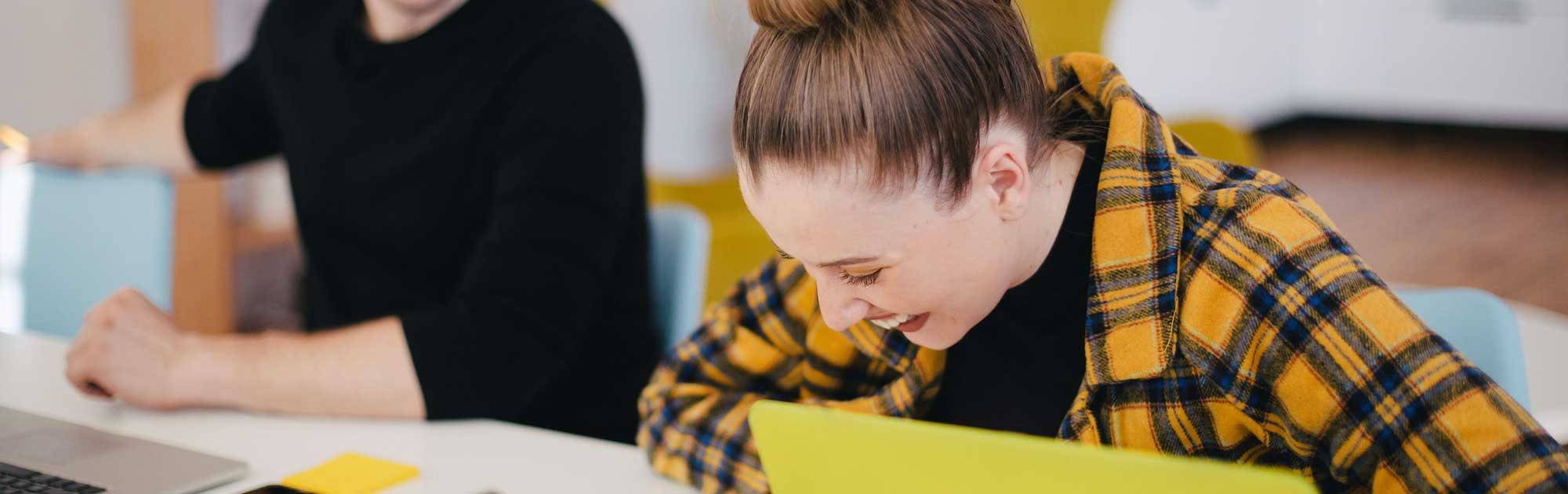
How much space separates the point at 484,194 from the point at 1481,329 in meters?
0.92

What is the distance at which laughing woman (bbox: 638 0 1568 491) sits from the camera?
75 centimetres

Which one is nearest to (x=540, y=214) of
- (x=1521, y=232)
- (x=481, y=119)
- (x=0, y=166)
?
(x=481, y=119)

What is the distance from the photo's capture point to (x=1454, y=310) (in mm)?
1041

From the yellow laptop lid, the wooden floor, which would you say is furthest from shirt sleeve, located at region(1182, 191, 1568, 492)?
the wooden floor

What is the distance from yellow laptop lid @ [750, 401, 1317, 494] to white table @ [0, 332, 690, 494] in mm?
323

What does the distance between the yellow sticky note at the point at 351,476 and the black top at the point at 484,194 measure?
0.40ft

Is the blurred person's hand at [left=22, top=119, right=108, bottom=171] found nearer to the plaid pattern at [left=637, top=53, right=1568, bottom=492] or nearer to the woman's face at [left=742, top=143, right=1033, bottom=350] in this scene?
the plaid pattern at [left=637, top=53, right=1568, bottom=492]

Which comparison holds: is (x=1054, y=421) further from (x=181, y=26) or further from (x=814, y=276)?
(x=181, y=26)

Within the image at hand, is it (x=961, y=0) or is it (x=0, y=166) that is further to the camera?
(x=0, y=166)

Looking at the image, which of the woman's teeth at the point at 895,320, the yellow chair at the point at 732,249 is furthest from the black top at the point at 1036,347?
the yellow chair at the point at 732,249

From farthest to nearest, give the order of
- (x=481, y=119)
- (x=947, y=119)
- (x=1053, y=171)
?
(x=481, y=119) → (x=1053, y=171) → (x=947, y=119)

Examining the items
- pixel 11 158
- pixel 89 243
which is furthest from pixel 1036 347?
pixel 11 158

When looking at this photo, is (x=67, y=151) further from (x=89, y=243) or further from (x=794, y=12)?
(x=794, y=12)

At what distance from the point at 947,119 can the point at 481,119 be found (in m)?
0.70
